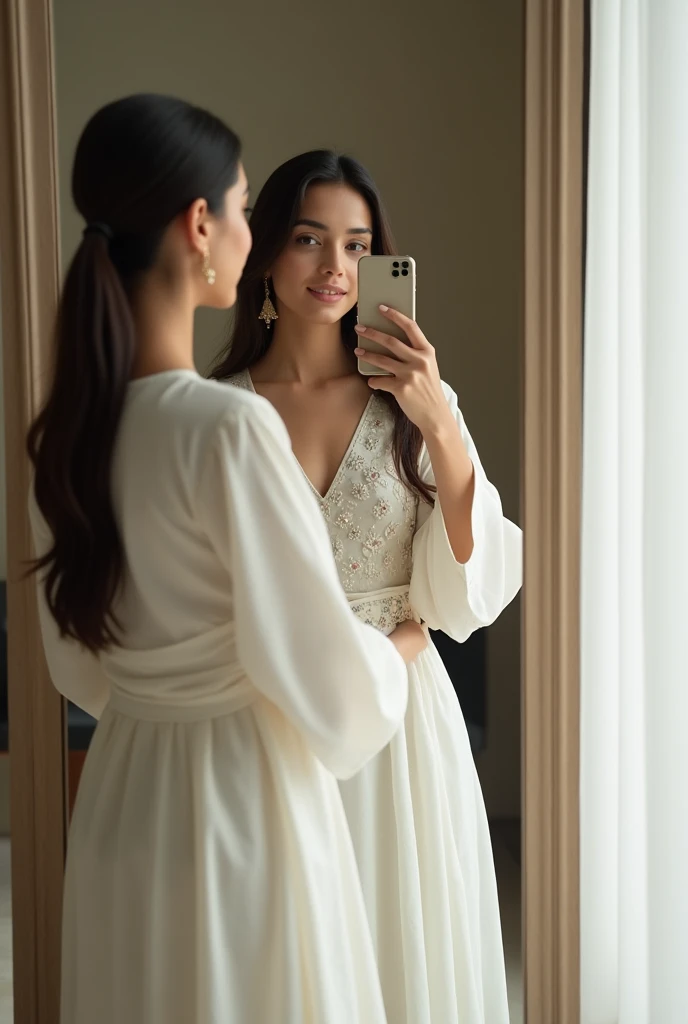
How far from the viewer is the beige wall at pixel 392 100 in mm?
1384

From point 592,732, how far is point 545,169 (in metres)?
0.81

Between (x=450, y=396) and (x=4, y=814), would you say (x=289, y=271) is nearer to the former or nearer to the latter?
(x=450, y=396)

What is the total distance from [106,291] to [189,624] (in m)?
0.30

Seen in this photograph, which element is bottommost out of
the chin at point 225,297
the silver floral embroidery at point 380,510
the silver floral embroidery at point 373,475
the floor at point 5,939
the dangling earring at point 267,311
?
the floor at point 5,939

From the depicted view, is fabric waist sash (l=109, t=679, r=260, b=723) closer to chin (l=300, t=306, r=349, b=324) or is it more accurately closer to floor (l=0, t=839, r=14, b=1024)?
chin (l=300, t=306, r=349, b=324)

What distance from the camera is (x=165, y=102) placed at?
919mm

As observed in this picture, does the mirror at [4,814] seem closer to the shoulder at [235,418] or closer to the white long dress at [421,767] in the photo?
the white long dress at [421,767]

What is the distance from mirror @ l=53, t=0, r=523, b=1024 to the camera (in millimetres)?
1385

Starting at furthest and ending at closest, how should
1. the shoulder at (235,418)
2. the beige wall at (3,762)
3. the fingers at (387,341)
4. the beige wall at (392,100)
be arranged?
the beige wall at (3,762) → the beige wall at (392,100) → the fingers at (387,341) → the shoulder at (235,418)

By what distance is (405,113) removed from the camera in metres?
1.37

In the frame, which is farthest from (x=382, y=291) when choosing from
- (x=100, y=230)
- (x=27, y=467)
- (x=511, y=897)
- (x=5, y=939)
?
(x=5, y=939)

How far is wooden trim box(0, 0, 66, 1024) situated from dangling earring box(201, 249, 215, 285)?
1.99ft

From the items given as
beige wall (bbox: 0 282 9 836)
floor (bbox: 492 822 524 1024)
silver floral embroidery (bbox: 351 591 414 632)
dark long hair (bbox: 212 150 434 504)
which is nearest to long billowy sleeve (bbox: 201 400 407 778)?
silver floral embroidery (bbox: 351 591 414 632)

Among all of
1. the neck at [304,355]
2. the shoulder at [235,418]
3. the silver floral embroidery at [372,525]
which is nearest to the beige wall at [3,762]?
the neck at [304,355]
